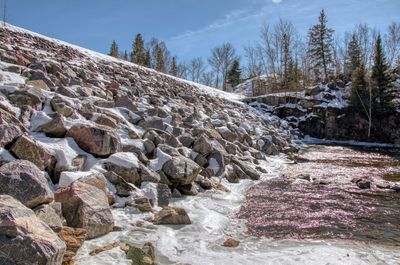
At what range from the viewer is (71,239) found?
2348mm

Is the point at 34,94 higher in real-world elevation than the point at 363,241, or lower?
higher

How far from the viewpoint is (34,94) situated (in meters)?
4.53

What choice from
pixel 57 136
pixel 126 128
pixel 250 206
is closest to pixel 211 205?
pixel 250 206

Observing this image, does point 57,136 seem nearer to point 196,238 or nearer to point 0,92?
point 0,92

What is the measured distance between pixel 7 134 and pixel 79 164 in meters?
1.01

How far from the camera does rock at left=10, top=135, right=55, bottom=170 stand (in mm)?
3119

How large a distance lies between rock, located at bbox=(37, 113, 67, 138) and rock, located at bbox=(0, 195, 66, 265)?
90.5 inches

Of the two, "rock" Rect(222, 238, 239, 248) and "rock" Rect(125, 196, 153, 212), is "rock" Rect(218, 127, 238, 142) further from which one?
"rock" Rect(222, 238, 239, 248)

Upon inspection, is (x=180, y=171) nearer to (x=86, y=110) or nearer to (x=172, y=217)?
(x=172, y=217)

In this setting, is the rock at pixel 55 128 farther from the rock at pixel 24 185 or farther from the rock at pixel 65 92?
the rock at pixel 65 92

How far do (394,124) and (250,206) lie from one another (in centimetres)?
1954

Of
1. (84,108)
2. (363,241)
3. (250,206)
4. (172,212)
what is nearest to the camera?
(363,241)

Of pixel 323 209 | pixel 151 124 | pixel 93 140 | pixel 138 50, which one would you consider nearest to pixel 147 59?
pixel 138 50

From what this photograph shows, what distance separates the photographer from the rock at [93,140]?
13.3ft
